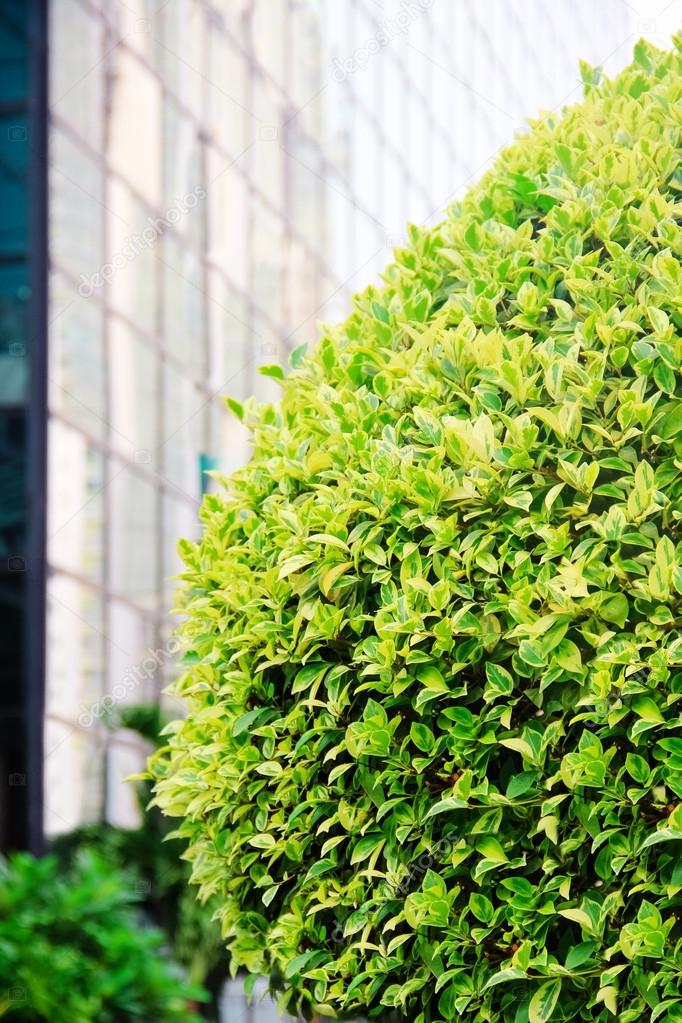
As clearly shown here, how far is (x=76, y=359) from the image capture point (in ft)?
24.1

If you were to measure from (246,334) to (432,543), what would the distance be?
23.8 feet

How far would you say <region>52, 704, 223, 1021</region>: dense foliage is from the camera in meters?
6.66

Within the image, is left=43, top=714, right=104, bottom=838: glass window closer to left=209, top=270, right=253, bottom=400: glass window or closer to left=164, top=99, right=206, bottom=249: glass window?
left=209, top=270, right=253, bottom=400: glass window

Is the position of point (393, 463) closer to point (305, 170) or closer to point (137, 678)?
point (137, 678)

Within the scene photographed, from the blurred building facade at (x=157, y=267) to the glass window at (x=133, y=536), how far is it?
14 millimetres

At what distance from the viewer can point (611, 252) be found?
2299 mm

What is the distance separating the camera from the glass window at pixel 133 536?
764 cm

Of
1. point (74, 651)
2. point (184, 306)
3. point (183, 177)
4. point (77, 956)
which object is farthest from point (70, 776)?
point (183, 177)

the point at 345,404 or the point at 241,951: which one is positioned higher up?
the point at 345,404

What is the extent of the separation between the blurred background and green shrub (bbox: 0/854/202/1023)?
765 millimetres

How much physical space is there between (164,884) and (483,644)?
5.33 m

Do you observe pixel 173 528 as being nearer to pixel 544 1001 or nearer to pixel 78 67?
pixel 78 67

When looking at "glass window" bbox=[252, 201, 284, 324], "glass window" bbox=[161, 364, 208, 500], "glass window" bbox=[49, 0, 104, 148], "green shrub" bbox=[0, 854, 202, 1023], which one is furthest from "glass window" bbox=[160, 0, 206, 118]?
"green shrub" bbox=[0, 854, 202, 1023]

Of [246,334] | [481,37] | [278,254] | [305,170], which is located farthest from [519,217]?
[481,37]
